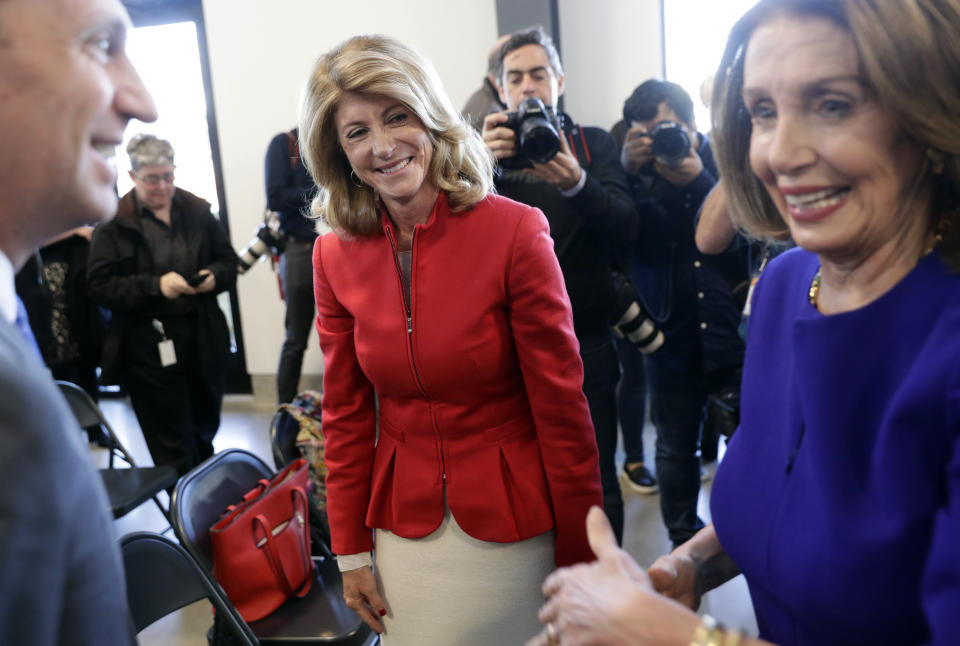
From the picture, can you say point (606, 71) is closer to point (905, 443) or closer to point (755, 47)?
point (755, 47)

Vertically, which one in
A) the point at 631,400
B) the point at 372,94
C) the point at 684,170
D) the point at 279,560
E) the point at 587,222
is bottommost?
the point at 631,400

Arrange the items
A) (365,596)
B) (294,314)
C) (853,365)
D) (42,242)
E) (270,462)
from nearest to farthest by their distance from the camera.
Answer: (42,242) → (853,365) → (365,596) → (270,462) → (294,314)

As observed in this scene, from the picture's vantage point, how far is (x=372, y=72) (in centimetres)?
134

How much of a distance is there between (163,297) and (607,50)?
286cm

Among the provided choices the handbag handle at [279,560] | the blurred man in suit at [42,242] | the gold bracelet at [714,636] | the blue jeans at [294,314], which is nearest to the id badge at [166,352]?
the blue jeans at [294,314]

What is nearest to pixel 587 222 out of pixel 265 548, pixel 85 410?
pixel 265 548

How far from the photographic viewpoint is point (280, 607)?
A: 74.3 inches

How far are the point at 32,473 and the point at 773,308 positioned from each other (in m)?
0.89

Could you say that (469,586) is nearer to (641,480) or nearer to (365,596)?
(365,596)

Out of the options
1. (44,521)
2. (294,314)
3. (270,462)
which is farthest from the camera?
(294,314)

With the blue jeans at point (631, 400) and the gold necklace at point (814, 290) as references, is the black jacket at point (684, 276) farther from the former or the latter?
the gold necklace at point (814, 290)

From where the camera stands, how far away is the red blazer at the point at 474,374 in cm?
132

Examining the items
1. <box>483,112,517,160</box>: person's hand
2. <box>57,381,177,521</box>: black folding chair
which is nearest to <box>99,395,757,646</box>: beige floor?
<box>57,381,177,521</box>: black folding chair

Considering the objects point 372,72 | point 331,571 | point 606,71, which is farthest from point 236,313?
point 372,72
